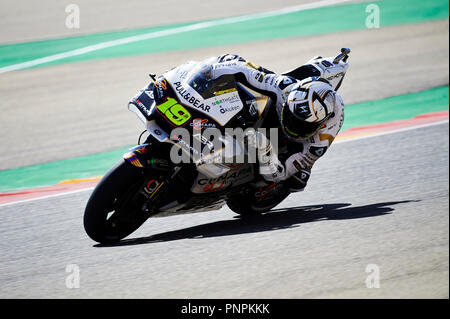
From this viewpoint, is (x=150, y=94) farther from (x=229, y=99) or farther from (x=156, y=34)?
(x=156, y=34)

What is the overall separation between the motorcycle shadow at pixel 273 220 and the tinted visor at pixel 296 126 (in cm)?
65

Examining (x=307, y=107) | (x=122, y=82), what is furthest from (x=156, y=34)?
(x=307, y=107)

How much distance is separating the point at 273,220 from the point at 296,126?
30.2 inches

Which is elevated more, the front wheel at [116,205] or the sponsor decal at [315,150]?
the sponsor decal at [315,150]

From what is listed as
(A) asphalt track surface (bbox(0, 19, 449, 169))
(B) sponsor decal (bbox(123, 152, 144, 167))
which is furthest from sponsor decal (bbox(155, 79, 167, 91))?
(A) asphalt track surface (bbox(0, 19, 449, 169))

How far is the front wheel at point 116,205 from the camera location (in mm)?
4680

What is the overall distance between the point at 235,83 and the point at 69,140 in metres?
4.48

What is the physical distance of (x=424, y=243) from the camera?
14.8 ft

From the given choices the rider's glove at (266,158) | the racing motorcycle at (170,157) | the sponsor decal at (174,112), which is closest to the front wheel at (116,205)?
the racing motorcycle at (170,157)

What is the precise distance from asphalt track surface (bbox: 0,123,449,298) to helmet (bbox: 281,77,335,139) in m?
0.69

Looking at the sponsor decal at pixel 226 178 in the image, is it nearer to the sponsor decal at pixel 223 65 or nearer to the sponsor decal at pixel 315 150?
the sponsor decal at pixel 315 150

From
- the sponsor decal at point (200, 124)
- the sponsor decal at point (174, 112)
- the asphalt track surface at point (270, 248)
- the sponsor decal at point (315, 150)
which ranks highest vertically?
the sponsor decal at point (174, 112)

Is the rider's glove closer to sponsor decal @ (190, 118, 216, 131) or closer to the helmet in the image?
the helmet

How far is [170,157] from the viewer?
4824 mm
